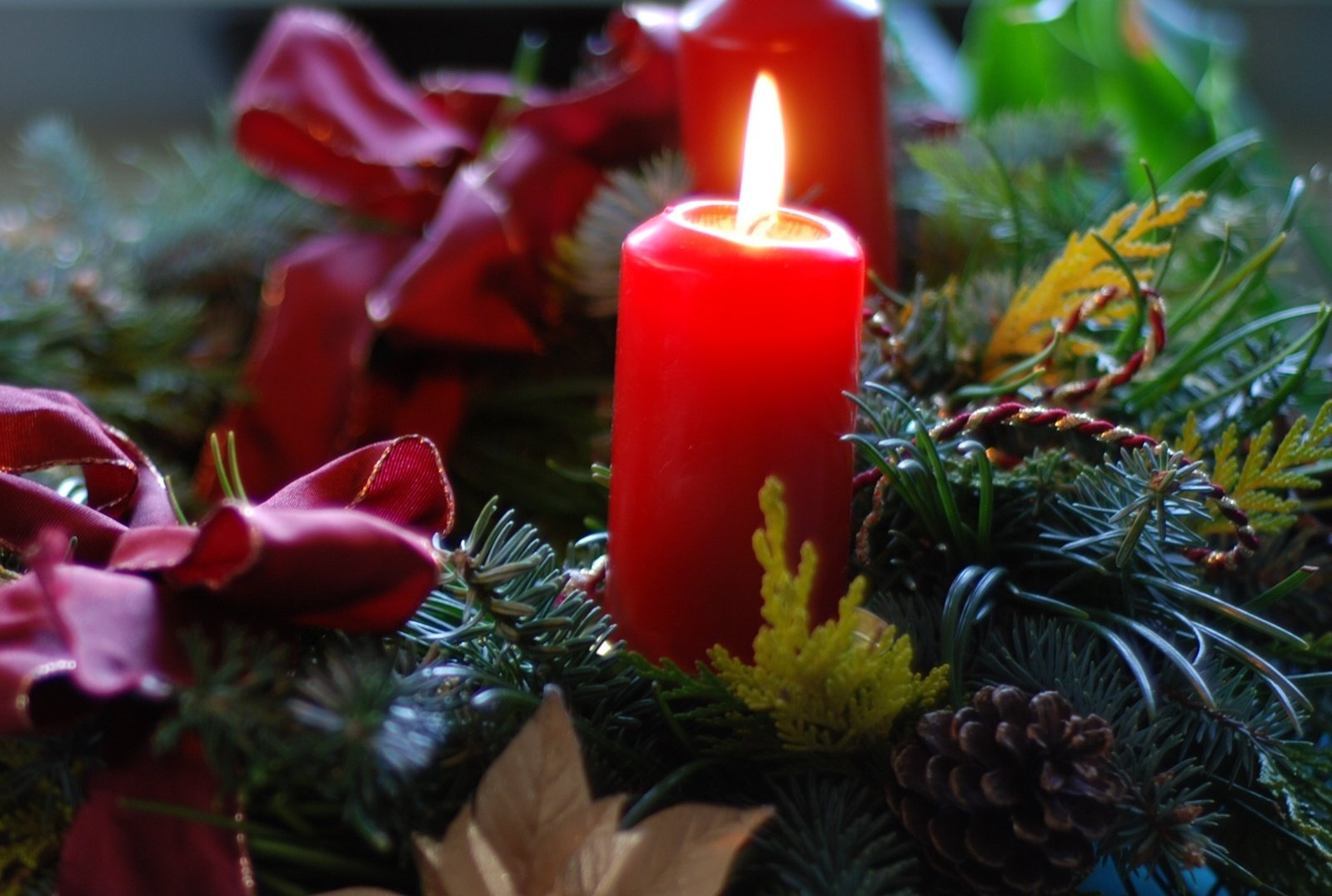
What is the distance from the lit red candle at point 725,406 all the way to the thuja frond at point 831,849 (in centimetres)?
5

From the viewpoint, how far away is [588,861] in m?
0.27

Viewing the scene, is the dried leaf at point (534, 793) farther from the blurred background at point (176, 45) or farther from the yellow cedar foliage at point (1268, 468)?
the blurred background at point (176, 45)

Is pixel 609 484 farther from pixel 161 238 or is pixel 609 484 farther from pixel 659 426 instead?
pixel 161 238

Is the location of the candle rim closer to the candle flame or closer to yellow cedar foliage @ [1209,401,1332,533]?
the candle flame

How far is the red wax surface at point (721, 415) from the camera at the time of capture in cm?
30

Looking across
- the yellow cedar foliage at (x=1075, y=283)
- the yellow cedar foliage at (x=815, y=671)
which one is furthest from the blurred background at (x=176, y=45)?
the yellow cedar foliage at (x=815, y=671)

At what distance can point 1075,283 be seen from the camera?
0.39 m

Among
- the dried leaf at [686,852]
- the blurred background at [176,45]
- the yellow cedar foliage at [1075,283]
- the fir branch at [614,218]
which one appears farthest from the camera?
the blurred background at [176,45]

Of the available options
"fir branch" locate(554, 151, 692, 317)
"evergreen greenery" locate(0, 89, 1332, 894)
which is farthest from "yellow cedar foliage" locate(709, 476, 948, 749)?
"fir branch" locate(554, 151, 692, 317)

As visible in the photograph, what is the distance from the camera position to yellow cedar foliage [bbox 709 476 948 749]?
0.89 ft

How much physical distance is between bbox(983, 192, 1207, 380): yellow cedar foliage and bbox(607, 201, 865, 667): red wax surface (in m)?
0.10

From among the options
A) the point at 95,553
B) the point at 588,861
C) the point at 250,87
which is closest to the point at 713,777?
the point at 588,861

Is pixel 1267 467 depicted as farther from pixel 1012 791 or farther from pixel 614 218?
pixel 614 218

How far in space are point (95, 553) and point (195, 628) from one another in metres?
0.08
